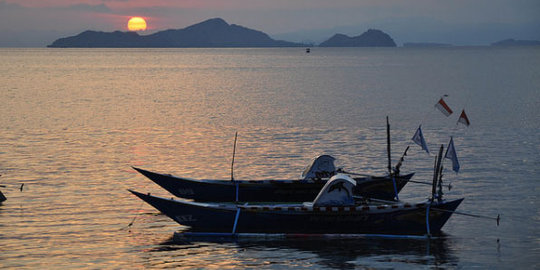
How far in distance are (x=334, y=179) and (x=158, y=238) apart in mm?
7207

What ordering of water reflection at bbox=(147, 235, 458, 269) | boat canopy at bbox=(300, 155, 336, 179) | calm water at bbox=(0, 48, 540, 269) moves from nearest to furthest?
1. water reflection at bbox=(147, 235, 458, 269)
2. calm water at bbox=(0, 48, 540, 269)
3. boat canopy at bbox=(300, 155, 336, 179)

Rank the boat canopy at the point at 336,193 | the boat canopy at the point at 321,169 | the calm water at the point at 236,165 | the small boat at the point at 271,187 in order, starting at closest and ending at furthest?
1. the calm water at the point at 236,165
2. the boat canopy at the point at 336,193
3. the small boat at the point at 271,187
4. the boat canopy at the point at 321,169

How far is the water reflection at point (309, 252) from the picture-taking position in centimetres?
2584

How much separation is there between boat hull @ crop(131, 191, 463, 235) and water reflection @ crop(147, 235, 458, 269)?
1.64 ft

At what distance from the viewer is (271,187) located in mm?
33094

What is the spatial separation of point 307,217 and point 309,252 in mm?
1672

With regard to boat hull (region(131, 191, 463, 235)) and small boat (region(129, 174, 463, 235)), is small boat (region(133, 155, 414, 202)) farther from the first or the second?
boat hull (region(131, 191, 463, 235))

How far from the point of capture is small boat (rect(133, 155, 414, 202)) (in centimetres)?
3312

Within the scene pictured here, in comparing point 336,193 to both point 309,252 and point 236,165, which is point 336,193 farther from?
point 236,165

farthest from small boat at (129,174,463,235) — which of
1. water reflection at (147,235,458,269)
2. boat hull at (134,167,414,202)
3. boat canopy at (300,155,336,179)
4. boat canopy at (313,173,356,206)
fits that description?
boat canopy at (300,155,336,179)

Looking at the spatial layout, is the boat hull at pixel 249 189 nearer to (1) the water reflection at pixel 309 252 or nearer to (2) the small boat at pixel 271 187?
(2) the small boat at pixel 271 187

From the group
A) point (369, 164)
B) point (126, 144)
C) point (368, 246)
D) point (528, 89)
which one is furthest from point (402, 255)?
point (528, 89)

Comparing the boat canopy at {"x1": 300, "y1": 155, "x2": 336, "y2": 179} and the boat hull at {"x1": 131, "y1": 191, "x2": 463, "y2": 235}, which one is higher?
the boat canopy at {"x1": 300, "y1": 155, "x2": 336, "y2": 179}

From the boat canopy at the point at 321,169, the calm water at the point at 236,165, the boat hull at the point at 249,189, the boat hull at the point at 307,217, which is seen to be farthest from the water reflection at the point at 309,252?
the boat canopy at the point at 321,169
